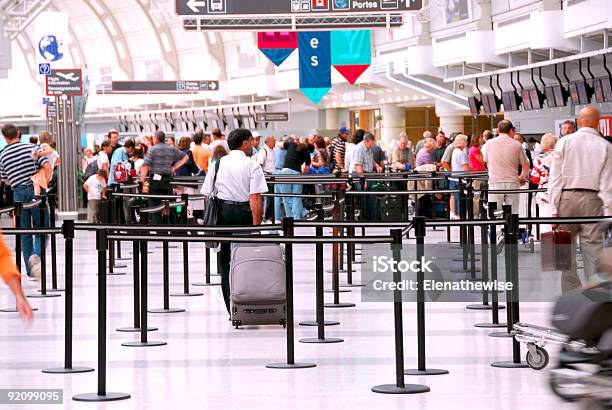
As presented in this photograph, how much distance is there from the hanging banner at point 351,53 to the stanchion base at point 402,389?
1854 centimetres

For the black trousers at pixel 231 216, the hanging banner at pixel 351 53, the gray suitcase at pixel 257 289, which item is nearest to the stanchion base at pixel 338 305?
the black trousers at pixel 231 216

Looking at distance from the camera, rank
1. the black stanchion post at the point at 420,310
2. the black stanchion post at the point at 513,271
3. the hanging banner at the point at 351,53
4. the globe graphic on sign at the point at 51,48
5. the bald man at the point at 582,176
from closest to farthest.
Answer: the black stanchion post at the point at 420,310 < the black stanchion post at the point at 513,271 < the bald man at the point at 582,176 < the hanging banner at the point at 351,53 < the globe graphic on sign at the point at 51,48

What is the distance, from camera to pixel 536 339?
7.50 m

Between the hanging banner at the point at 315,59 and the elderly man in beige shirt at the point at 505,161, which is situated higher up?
the hanging banner at the point at 315,59

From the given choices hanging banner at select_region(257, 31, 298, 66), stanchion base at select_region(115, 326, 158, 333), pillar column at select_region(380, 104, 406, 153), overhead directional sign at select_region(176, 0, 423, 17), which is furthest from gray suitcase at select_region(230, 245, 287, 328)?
pillar column at select_region(380, 104, 406, 153)

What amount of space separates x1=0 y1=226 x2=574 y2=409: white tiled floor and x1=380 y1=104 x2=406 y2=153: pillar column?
110 feet

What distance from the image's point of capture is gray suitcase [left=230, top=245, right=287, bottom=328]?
10422mm

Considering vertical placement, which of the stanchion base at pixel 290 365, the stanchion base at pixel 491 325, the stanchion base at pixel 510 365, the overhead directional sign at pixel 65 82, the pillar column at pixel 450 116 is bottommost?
the stanchion base at pixel 290 365

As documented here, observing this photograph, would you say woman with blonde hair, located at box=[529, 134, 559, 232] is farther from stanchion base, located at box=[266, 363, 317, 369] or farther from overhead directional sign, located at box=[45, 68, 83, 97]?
overhead directional sign, located at box=[45, 68, 83, 97]

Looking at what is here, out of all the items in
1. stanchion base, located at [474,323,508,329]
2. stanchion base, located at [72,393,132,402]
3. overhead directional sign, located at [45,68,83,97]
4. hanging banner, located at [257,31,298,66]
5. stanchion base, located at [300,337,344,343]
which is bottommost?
stanchion base, located at [72,393,132,402]

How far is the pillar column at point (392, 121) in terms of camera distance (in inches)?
1797

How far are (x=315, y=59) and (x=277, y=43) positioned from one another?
1003 millimetres

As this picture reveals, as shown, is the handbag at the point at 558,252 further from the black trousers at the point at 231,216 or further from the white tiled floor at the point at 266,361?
the black trousers at the point at 231,216

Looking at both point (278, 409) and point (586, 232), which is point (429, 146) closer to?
point (586, 232)
